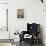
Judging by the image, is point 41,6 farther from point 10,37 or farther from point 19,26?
point 10,37

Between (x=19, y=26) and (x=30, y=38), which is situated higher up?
(x=19, y=26)

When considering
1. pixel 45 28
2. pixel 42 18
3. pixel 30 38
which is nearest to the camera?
pixel 30 38

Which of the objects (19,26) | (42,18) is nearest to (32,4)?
(42,18)

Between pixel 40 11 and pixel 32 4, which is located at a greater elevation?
pixel 32 4

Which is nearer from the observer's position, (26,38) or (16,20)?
(26,38)

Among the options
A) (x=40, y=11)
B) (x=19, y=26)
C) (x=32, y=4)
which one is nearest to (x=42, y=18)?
(x=40, y=11)

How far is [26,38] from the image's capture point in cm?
264

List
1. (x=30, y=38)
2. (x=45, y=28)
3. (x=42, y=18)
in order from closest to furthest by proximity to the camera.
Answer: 1. (x=30, y=38)
2. (x=45, y=28)
3. (x=42, y=18)

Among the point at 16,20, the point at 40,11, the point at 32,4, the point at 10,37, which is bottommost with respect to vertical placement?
the point at 10,37

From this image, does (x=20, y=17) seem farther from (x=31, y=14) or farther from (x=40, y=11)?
(x=40, y=11)

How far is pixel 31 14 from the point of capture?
10.8 feet

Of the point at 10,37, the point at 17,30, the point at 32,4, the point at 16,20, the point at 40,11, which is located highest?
the point at 32,4

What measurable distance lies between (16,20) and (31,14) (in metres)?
0.49

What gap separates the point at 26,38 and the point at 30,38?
0.32ft
